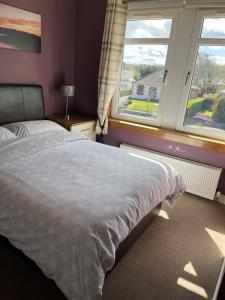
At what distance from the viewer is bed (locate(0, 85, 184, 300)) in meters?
1.25

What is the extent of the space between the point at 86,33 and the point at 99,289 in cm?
319

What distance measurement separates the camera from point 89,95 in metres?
3.54

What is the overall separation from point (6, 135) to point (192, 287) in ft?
6.78

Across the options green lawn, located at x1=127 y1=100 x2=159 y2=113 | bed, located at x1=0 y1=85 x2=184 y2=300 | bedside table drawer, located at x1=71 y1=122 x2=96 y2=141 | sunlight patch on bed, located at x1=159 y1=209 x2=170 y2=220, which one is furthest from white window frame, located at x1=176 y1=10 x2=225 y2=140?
bedside table drawer, located at x1=71 y1=122 x2=96 y2=141

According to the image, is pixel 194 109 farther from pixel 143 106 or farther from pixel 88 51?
pixel 88 51

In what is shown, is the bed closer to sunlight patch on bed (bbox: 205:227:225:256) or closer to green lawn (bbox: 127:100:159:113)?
sunlight patch on bed (bbox: 205:227:225:256)

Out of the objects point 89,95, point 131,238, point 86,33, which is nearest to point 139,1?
point 86,33

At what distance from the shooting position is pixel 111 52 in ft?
9.64

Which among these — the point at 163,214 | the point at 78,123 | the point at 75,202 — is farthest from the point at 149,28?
the point at 75,202

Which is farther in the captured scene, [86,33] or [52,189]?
[86,33]

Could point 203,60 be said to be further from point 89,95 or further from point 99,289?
point 99,289

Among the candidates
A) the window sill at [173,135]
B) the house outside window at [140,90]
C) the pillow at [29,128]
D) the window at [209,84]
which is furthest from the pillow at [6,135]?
the window at [209,84]

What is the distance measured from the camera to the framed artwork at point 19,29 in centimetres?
252

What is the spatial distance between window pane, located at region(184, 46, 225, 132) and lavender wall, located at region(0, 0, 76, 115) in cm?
181
